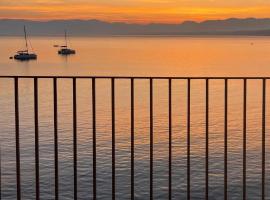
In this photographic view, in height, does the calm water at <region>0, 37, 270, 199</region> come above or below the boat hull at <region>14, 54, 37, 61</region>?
below

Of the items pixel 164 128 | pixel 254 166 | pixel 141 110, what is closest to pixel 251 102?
pixel 141 110

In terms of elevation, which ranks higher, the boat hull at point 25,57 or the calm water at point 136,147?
the boat hull at point 25,57

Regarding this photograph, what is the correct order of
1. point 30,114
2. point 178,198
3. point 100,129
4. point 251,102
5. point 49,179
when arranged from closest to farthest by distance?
point 178,198
point 49,179
point 100,129
point 30,114
point 251,102

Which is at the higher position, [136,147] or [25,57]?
[25,57]

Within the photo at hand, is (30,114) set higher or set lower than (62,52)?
lower

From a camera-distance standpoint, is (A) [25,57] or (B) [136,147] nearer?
(B) [136,147]

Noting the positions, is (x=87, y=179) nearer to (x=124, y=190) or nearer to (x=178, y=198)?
(x=124, y=190)

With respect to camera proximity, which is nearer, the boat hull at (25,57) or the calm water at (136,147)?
the calm water at (136,147)

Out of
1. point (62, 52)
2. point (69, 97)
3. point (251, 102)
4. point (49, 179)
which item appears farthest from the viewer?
point (62, 52)

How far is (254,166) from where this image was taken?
71.4 ft

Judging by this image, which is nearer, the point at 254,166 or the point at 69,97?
the point at 254,166

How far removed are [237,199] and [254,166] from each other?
4303 millimetres

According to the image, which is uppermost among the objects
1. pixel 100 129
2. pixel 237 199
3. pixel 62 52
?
pixel 62 52

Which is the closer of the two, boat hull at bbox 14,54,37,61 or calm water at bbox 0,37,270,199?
calm water at bbox 0,37,270,199
